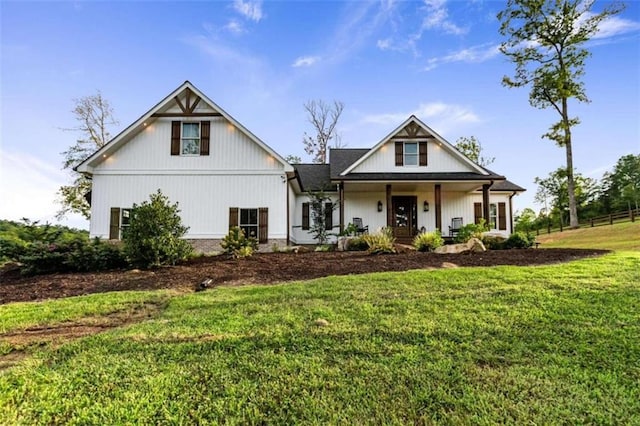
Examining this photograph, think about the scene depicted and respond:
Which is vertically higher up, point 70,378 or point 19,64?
point 19,64

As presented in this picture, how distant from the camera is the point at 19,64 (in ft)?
40.0

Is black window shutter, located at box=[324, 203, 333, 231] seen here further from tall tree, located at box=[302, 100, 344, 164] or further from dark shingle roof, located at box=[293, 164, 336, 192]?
tall tree, located at box=[302, 100, 344, 164]

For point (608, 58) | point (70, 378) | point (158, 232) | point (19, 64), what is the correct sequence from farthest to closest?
1. point (608, 58)
2. point (19, 64)
3. point (158, 232)
4. point (70, 378)

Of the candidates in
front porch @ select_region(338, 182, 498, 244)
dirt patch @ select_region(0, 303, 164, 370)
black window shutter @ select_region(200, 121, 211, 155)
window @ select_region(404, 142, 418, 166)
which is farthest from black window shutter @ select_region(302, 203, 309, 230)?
dirt patch @ select_region(0, 303, 164, 370)

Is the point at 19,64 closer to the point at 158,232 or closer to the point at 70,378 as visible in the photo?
the point at 158,232

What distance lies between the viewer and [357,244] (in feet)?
41.9

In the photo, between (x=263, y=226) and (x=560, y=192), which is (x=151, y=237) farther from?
(x=560, y=192)

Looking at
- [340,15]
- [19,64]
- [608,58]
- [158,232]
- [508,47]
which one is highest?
[508,47]

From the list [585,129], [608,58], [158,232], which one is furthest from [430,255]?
[585,129]

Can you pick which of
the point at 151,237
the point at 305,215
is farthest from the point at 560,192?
the point at 151,237

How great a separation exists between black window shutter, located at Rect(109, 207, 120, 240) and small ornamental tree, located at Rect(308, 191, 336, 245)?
789cm

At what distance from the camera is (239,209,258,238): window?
14102 mm

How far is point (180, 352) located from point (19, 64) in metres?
13.9

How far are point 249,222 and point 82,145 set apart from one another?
16719mm
